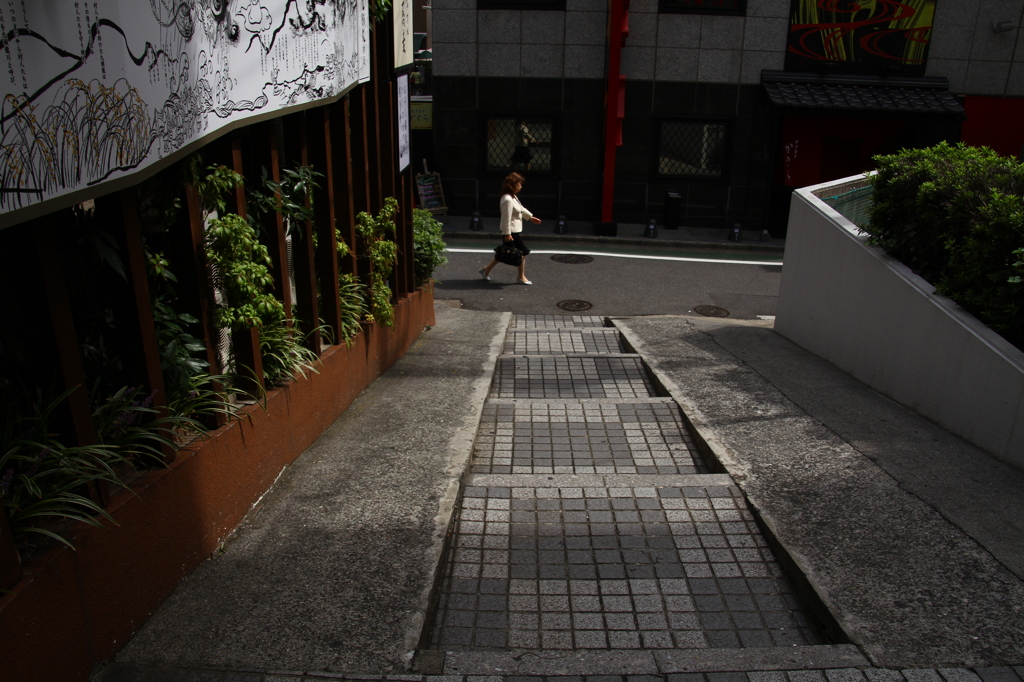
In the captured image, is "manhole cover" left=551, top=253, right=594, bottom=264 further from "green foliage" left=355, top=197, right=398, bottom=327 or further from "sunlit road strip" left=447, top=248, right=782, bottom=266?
"green foliage" left=355, top=197, right=398, bottom=327

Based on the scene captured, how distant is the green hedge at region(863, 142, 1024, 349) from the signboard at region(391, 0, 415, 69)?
4857 millimetres

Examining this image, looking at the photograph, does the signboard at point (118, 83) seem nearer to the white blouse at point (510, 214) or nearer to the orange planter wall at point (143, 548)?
the orange planter wall at point (143, 548)

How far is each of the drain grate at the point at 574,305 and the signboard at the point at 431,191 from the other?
17.8 ft

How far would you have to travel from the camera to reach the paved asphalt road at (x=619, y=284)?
12.0 meters

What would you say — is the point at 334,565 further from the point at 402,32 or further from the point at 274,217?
the point at 402,32

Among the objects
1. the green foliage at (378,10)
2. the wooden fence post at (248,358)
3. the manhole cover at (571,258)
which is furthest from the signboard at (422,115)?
the wooden fence post at (248,358)

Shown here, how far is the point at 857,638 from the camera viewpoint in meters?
3.30

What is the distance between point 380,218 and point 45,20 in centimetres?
426

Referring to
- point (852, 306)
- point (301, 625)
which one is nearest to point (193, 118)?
point (301, 625)

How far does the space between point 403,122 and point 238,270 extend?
174 inches

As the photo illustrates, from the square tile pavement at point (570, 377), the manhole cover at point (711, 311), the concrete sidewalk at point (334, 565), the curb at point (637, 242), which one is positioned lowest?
the manhole cover at point (711, 311)

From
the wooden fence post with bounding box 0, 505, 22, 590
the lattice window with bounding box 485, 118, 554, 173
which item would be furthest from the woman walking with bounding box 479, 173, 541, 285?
the wooden fence post with bounding box 0, 505, 22, 590

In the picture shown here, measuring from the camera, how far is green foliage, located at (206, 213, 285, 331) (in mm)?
3965

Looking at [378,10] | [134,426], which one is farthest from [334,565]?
[378,10]
